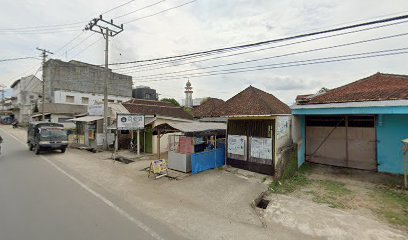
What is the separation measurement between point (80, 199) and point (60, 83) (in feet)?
125

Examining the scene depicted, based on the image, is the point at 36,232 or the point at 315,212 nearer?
the point at 36,232

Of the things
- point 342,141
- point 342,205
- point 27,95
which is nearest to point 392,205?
point 342,205

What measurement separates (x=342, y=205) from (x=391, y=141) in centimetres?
590

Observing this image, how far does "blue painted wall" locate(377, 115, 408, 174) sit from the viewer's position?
1034cm

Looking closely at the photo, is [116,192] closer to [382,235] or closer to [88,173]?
[88,173]

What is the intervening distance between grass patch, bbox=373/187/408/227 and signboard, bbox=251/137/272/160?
4.16 metres

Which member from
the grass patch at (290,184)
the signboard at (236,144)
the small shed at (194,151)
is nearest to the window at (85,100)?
the small shed at (194,151)

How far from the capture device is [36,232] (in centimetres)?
485

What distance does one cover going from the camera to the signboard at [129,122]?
48.8 feet

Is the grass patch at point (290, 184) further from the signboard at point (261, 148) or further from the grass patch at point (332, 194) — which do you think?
the signboard at point (261, 148)

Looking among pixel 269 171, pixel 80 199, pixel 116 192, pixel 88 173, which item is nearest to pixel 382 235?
pixel 269 171

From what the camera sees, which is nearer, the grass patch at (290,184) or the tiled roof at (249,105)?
the grass patch at (290,184)

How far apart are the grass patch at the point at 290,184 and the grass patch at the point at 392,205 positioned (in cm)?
257

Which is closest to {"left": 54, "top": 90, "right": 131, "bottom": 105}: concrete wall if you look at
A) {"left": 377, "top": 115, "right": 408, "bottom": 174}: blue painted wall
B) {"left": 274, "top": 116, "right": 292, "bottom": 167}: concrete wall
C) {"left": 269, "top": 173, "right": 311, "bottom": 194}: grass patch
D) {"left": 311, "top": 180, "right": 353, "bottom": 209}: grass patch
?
{"left": 274, "top": 116, "right": 292, "bottom": 167}: concrete wall
